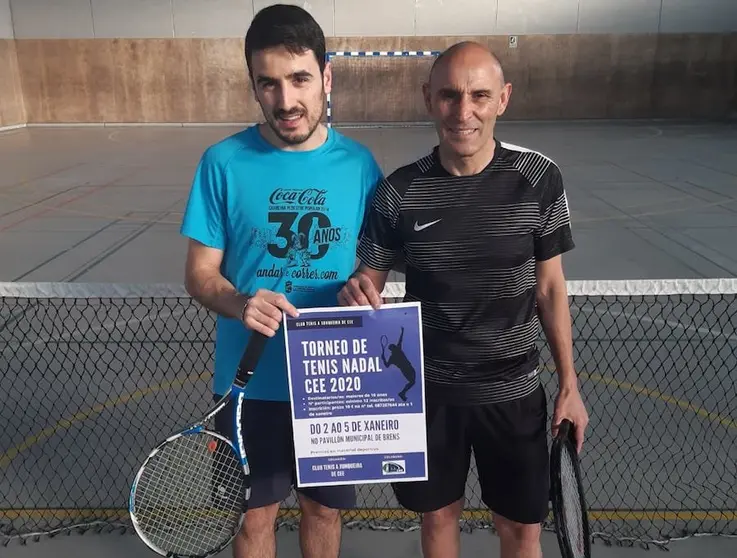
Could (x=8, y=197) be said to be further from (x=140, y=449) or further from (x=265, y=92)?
(x=265, y=92)

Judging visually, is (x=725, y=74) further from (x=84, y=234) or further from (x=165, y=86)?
(x=84, y=234)

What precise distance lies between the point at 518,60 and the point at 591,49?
2269 mm

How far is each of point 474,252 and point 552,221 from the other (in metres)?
0.28

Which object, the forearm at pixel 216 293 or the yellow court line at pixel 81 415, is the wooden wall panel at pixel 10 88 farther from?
the forearm at pixel 216 293

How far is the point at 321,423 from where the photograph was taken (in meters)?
2.10

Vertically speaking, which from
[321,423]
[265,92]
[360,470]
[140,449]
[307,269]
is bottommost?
[140,449]

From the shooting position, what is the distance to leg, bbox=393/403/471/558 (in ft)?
7.29

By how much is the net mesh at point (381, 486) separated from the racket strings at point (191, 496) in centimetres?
101

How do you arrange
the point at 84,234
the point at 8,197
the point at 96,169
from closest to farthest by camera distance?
1. the point at 84,234
2. the point at 8,197
3. the point at 96,169

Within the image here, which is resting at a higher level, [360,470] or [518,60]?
[518,60]

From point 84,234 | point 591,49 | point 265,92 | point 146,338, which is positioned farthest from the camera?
point 591,49

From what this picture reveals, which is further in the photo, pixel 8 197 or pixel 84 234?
pixel 8 197

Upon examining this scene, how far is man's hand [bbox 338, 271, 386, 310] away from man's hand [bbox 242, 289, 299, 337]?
0.21 metres

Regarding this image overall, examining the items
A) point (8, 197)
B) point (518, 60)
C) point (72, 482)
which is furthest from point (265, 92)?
point (518, 60)
